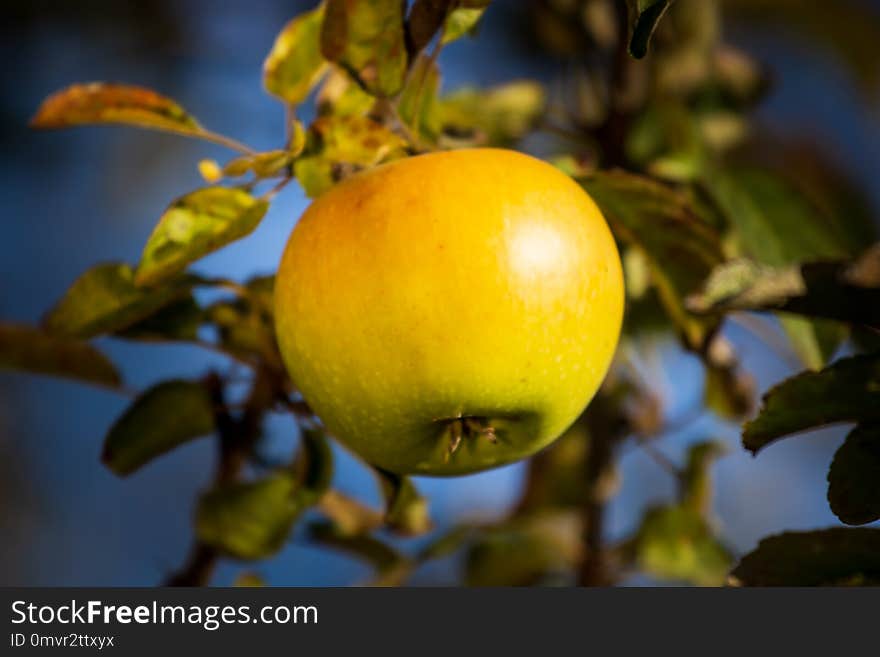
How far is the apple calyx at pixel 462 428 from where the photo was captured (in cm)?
53

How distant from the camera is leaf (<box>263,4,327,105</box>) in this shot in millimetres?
655

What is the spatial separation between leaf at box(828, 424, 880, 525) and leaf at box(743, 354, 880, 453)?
0.01 metres

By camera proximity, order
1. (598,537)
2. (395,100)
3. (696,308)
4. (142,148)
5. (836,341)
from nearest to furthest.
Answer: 1. (696,308)
2. (395,100)
3. (836,341)
4. (598,537)
5. (142,148)

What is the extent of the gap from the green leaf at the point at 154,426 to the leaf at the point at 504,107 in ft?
1.40

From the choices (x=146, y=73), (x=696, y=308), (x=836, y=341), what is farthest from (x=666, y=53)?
(x=146, y=73)

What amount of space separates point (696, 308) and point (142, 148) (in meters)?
1.98

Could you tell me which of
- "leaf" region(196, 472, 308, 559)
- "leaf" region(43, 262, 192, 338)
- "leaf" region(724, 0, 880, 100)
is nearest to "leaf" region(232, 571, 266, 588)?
"leaf" region(196, 472, 308, 559)

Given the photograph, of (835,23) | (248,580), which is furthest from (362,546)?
(835,23)

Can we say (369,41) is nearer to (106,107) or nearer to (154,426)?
(106,107)

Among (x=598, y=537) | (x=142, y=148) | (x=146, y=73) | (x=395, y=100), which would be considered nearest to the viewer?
(x=395, y=100)

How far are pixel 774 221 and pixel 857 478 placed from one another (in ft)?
1.43

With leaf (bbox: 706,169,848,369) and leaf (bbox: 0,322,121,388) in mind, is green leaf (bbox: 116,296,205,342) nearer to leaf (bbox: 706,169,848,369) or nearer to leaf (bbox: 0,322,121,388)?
leaf (bbox: 0,322,121,388)

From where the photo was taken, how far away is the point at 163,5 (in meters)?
2.09

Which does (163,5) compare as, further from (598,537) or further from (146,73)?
(598,537)
